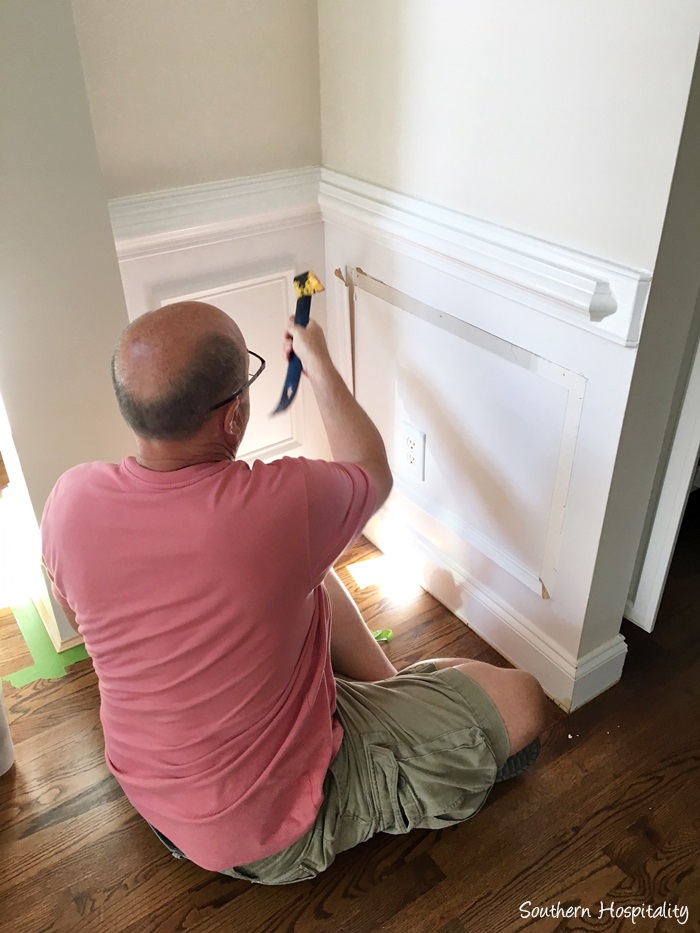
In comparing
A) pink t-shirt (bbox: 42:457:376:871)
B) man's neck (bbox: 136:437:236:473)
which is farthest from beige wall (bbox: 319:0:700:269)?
man's neck (bbox: 136:437:236:473)

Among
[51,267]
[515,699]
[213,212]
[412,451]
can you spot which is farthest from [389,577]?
[51,267]

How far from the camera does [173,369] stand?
977mm

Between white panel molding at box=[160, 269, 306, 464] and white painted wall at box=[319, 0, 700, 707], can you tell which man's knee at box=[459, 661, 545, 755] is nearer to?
A: white painted wall at box=[319, 0, 700, 707]

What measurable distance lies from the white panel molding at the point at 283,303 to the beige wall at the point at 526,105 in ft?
1.04

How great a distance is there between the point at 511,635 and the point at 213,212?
1.10 metres

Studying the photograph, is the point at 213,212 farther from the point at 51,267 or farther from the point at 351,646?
the point at 351,646

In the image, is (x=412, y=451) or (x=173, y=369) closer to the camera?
(x=173, y=369)

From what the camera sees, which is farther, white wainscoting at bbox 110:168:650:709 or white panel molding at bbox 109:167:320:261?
Result: white panel molding at bbox 109:167:320:261

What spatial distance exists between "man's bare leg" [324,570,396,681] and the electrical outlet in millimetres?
390

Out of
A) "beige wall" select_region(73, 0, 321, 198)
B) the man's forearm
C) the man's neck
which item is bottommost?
the man's forearm

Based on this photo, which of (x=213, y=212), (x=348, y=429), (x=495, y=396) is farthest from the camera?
(x=213, y=212)

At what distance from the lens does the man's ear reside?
1.04 metres

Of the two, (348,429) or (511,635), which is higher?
(348,429)

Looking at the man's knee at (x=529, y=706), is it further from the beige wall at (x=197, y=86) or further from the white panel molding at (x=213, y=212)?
the beige wall at (x=197, y=86)
